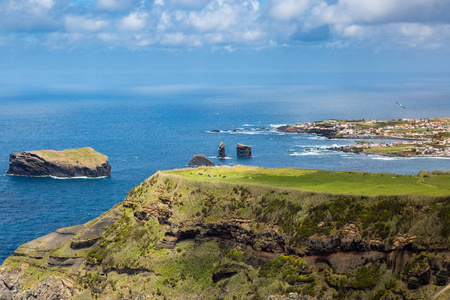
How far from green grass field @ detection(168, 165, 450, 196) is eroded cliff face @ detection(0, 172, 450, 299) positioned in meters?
2.92

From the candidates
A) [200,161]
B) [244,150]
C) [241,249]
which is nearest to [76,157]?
[200,161]

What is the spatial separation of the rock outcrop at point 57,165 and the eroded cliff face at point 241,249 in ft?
266

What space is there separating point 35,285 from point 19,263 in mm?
6075

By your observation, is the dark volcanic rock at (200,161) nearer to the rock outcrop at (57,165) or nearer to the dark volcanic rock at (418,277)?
the rock outcrop at (57,165)

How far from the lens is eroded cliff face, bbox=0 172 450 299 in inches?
2066

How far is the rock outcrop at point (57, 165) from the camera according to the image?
539ft

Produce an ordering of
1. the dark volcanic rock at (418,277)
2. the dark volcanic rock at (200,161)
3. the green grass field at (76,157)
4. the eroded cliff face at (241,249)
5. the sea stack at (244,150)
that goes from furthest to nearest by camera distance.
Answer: the sea stack at (244,150) → the dark volcanic rock at (200,161) → the green grass field at (76,157) → the eroded cliff face at (241,249) → the dark volcanic rock at (418,277)

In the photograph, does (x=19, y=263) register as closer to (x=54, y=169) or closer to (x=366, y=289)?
(x=366, y=289)

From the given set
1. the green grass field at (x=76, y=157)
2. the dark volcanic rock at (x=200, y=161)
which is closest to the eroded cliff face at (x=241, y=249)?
the green grass field at (x=76, y=157)

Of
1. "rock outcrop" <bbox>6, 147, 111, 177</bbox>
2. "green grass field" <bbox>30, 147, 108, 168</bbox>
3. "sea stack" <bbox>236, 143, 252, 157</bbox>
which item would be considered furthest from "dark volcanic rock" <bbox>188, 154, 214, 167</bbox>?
"green grass field" <bbox>30, 147, 108, 168</bbox>

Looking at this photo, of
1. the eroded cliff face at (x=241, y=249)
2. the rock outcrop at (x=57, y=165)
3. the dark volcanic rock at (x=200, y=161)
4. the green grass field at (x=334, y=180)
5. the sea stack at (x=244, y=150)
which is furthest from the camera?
the sea stack at (x=244, y=150)

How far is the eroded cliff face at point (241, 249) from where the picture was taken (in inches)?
2066

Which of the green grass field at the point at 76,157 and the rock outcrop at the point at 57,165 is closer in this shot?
the rock outcrop at the point at 57,165

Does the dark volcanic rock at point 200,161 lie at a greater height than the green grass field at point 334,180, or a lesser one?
lesser
